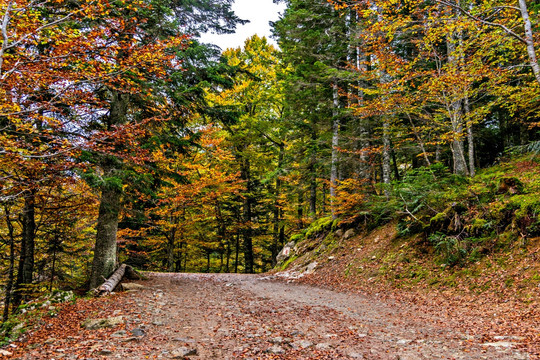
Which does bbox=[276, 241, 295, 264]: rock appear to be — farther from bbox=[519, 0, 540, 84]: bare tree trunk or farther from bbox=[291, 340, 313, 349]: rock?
bbox=[519, 0, 540, 84]: bare tree trunk

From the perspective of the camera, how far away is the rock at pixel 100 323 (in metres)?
5.07

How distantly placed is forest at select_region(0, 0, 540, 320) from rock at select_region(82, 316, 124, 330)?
273 centimetres

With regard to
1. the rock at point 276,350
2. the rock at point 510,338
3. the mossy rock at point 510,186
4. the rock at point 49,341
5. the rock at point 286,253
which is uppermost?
the mossy rock at point 510,186

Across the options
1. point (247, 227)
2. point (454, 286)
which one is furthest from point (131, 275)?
point (454, 286)

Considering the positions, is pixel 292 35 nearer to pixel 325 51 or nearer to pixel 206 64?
pixel 325 51

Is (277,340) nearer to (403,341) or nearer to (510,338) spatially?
(403,341)

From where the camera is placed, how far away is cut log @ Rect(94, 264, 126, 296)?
7.55 m

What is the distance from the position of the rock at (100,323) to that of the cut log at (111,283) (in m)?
2.48

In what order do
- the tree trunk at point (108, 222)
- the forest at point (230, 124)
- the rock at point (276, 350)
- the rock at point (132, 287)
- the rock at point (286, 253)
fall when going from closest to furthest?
the rock at point (276, 350) → the forest at point (230, 124) → the rock at point (132, 287) → the tree trunk at point (108, 222) → the rock at point (286, 253)

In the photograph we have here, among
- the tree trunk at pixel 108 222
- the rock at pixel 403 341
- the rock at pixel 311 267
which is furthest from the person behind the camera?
the rock at pixel 311 267

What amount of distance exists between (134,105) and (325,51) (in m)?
9.84

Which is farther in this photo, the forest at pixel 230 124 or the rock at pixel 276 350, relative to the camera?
the forest at pixel 230 124

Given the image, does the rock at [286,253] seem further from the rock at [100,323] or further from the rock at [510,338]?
the rock at [510,338]

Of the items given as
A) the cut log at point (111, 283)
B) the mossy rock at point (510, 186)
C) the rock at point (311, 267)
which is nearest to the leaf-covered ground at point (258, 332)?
the cut log at point (111, 283)
